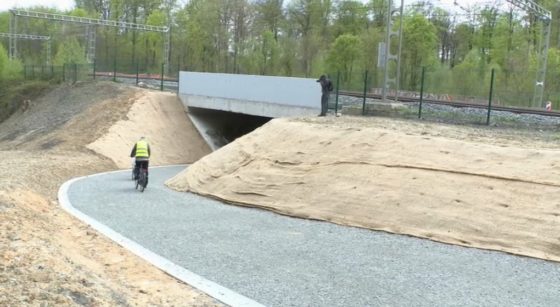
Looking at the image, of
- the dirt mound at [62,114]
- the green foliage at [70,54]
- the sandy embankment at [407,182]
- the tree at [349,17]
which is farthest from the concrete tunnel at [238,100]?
the tree at [349,17]

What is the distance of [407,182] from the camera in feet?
40.4

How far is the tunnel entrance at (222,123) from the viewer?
107ft

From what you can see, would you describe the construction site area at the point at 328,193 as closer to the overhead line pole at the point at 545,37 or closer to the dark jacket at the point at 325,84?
the dark jacket at the point at 325,84

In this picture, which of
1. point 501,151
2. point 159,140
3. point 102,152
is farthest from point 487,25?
point 501,151

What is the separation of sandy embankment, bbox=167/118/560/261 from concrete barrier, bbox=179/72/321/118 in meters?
6.07

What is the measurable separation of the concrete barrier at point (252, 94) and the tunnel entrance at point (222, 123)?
3.28ft

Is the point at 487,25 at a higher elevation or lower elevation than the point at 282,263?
higher

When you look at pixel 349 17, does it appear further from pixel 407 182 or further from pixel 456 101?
pixel 407 182

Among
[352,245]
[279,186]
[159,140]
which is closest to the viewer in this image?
[352,245]

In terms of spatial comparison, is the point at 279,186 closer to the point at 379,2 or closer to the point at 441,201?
the point at 441,201

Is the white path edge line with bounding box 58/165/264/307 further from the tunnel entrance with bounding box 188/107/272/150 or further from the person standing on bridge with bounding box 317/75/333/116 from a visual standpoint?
the tunnel entrance with bounding box 188/107/272/150

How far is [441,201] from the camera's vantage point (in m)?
11.2

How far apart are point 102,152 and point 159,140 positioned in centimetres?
413

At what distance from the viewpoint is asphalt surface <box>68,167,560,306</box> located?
7258 mm
